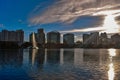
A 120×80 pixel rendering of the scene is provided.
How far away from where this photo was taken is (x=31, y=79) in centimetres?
3631

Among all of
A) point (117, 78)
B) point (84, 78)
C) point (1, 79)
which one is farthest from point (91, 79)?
point (1, 79)

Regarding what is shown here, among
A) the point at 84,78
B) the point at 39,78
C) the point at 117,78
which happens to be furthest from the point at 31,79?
the point at 117,78

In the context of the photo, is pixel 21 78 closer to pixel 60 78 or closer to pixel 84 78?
pixel 60 78

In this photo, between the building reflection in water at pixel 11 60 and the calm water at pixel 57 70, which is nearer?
the calm water at pixel 57 70

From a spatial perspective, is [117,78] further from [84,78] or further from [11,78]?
[11,78]

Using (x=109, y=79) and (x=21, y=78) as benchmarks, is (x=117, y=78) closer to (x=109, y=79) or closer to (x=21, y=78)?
(x=109, y=79)

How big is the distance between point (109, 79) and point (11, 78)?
15115mm

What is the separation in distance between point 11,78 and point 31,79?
3345mm

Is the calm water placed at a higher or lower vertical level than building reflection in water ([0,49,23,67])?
lower

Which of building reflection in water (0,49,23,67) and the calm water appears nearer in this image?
the calm water

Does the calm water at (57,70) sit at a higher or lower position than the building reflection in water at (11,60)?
lower

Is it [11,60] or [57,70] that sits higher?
[11,60]

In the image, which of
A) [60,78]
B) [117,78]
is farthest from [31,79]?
[117,78]

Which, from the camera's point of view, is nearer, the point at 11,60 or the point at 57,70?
the point at 57,70
